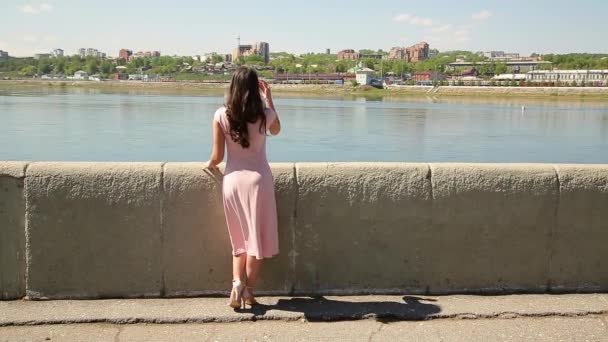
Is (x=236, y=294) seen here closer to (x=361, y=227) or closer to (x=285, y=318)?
(x=285, y=318)

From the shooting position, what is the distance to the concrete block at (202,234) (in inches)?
177

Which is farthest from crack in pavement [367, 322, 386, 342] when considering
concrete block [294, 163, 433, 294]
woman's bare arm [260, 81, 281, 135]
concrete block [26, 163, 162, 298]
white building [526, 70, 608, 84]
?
white building [526, 70, 608, 84]

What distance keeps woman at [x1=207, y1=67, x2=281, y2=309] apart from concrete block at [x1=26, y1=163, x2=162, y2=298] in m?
0.56

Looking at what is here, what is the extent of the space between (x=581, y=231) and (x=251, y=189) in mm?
2335

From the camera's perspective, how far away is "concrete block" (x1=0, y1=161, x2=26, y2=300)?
4.39m

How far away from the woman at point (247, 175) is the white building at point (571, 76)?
506 feet

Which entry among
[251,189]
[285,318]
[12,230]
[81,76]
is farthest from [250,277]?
[81,76]

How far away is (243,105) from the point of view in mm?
4125

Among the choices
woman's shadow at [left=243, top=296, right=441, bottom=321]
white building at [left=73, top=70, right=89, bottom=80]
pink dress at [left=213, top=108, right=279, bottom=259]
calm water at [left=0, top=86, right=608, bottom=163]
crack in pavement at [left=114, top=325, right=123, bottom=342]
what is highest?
white building at [left=73, top=70, right=89, bottom=80]

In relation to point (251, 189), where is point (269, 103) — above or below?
above

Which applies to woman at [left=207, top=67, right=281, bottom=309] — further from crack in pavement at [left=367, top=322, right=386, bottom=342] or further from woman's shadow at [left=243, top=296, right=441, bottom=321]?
crack in pavement at [left=367, top=322, right=386, bottom=342]

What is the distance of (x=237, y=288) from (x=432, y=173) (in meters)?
1.53

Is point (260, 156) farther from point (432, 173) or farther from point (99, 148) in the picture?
point (99, 148)

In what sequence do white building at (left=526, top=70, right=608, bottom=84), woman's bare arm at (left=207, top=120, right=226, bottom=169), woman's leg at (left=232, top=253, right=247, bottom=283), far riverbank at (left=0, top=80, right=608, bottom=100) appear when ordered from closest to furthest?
woman's bare arm at (left=207, top=120, right=226, bottom=169) < woman's leg at (left=232, top=253, right=247, bottom=283) < far riverbank at (left=0, top=80, right=608, bottom=100) < white building at (left=526, top=70, right=608, bottom=84)
